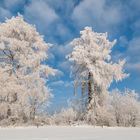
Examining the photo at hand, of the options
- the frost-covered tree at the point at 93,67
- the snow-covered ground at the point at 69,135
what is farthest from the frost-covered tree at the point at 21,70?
the snow-covered ground at the point at 69,135

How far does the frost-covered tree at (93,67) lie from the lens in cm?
3034

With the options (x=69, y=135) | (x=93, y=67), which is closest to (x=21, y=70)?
(x=93, y=67)

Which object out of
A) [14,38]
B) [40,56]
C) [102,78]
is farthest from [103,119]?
[14,38]

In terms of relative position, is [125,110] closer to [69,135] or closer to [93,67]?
[93,67]

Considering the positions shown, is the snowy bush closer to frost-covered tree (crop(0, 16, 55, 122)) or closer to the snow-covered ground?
frost-covered tree (crop(0, 16, 55, 122))

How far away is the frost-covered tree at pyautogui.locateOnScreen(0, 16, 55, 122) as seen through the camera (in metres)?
27.6

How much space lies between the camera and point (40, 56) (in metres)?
29.8

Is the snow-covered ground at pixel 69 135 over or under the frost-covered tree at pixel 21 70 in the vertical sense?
under

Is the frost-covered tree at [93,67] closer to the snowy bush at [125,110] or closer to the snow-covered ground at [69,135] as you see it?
the snowy bush at [125,110]

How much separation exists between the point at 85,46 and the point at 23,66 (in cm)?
599

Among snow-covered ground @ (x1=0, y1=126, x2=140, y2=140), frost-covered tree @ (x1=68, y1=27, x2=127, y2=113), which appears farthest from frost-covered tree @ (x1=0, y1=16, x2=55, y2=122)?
snow-covered ground @ (x1=0, y1=126, x2=140, y2=140)

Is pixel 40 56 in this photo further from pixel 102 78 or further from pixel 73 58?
pixel 102 78

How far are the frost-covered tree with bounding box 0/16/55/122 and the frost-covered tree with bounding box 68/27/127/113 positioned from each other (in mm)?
2609

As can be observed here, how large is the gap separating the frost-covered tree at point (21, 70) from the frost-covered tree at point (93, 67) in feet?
8.56
